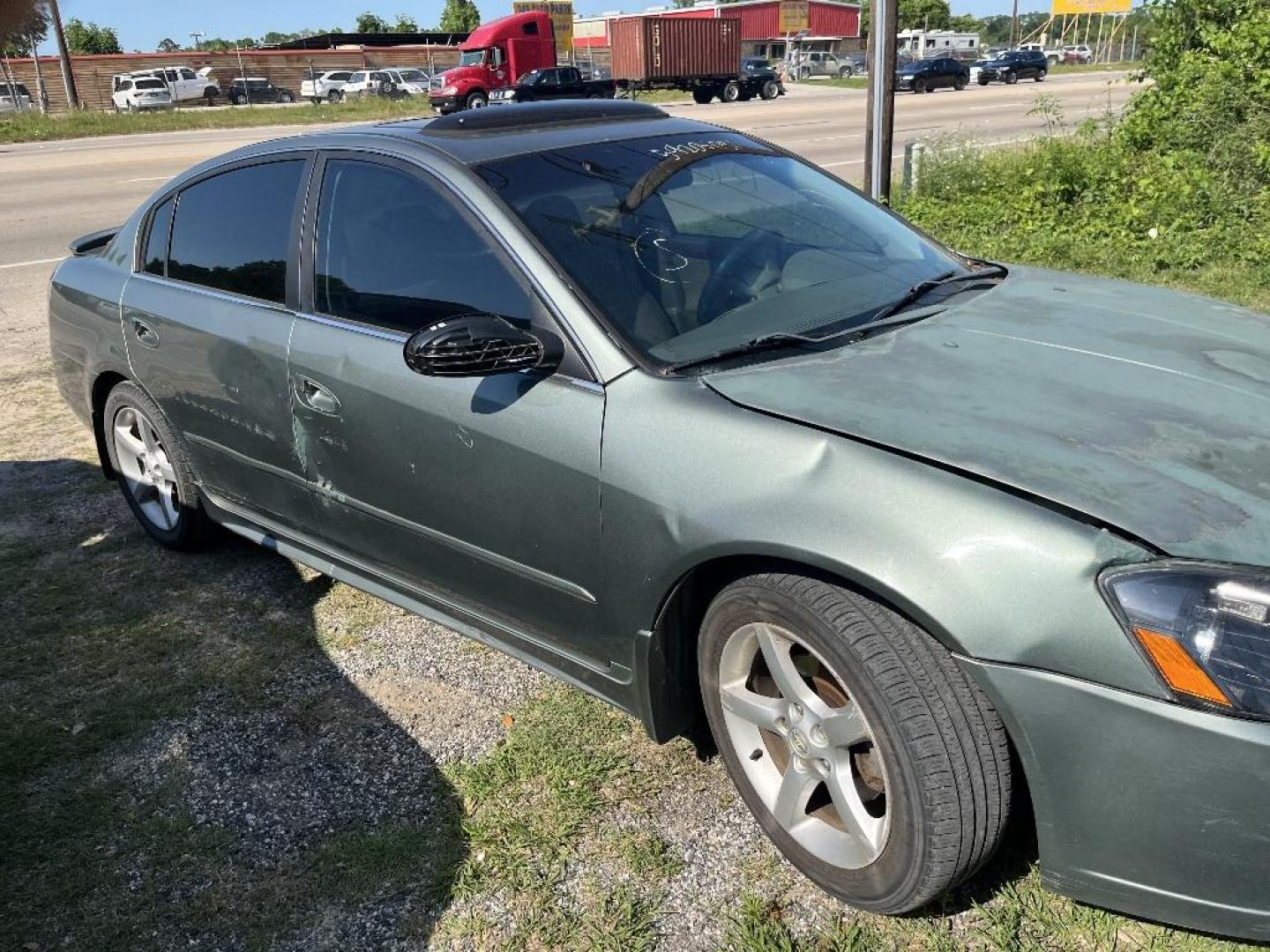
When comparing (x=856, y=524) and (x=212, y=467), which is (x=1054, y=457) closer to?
(x=856, y=524)

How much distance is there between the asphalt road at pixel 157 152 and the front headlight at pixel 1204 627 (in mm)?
7843

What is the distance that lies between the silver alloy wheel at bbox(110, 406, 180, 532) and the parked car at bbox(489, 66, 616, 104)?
2670cm

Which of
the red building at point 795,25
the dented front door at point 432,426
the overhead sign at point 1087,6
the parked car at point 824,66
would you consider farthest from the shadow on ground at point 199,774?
the overhead sign at point 1087,6

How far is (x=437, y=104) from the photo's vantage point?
34.2 m

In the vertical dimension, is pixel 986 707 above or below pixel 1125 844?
above

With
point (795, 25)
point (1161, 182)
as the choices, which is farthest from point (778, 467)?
point (795, 25)

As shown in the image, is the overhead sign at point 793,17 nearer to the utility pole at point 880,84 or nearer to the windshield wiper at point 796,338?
the utility pole at point 880,84

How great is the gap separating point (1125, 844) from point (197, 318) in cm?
322

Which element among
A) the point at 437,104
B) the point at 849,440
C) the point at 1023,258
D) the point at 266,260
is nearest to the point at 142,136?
the point at 437,104

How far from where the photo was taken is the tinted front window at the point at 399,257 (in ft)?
9.39

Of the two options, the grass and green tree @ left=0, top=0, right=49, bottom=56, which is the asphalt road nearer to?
the grass

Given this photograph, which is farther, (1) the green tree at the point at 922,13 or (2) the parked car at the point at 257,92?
(1) the green tree at the point at 922,13

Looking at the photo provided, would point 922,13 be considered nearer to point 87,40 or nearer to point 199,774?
point 87,40

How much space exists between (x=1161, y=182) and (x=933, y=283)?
6799mm
